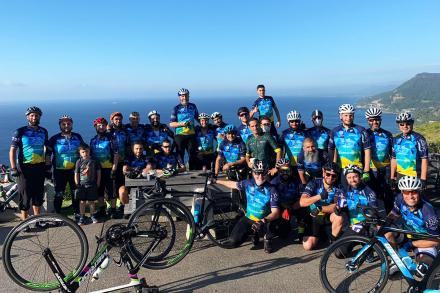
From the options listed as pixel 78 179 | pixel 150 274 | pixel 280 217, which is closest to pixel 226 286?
pixel 150 274

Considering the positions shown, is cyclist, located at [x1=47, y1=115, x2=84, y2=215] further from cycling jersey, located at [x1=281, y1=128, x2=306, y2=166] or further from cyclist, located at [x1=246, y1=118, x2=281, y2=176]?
cycling jersey, located at [x1=281, y1=128, x2=306, y2=166]

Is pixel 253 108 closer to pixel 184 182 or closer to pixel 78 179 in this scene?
pixel 184 182

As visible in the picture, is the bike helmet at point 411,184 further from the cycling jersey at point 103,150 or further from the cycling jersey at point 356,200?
the cycling jersey at point 103,150

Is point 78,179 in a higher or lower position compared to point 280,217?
higher

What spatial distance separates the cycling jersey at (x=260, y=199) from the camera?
20.5ft

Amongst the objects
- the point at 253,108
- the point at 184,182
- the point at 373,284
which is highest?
the point at 253,108

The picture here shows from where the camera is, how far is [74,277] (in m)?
4.57

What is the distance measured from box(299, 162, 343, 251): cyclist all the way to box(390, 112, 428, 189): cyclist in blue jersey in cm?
156

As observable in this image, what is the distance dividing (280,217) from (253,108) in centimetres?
506

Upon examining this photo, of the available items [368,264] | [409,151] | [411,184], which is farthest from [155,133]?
[411,184]

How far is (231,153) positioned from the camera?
27.5ft

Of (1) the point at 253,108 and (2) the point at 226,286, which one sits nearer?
(2) the point at 226,286

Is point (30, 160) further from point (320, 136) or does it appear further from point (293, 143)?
point (320, 136)

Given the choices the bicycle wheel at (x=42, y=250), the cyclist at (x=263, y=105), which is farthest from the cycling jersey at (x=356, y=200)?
the cyclist at (x=263, y=105)
